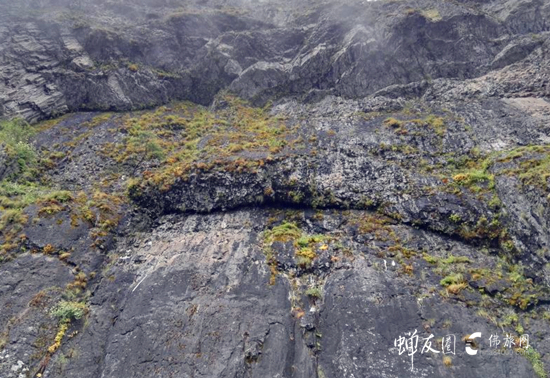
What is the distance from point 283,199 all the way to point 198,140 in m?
7.53

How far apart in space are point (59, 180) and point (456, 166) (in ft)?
64.5

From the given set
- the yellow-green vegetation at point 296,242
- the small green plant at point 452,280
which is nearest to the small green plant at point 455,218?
the small green plant at point 452,280

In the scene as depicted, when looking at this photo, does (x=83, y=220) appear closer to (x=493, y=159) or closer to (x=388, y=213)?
(x=388, y=213)

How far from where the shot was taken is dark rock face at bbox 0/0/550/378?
13367 millimetres

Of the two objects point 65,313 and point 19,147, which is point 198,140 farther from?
point 65,313

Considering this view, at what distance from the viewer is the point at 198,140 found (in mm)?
23766

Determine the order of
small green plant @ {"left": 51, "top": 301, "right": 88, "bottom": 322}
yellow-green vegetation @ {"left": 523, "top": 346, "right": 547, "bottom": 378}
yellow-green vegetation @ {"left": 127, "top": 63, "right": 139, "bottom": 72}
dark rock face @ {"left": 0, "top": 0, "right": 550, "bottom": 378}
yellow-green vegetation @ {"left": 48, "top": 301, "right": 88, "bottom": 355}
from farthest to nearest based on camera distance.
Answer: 1. yellow-green vegetation @ {"left": 127, "top": 63, "right": 139, "bottom": 72}
2. small green plant @ {"left": 51, "top": 301, "right": 88, "bottom": 322}
3. yellow-green vegetation @ {"left": 48, "top": 301, "right": 88, "bottom": 355}
4. dark rock face @ {"left": 0, "top": 0, "right": 550, "bottom": 378}
5. yellow-green vegetation @ {"left": 523, "top": 346, "right": 547, "bottom": 378}

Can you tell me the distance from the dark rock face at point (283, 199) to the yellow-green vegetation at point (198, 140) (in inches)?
5.9

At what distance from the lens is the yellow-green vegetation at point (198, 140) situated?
2014cm

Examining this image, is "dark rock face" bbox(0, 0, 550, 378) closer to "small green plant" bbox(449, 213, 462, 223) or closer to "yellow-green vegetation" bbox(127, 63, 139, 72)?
"small green plant" bbox(449, 213, 462, 223)

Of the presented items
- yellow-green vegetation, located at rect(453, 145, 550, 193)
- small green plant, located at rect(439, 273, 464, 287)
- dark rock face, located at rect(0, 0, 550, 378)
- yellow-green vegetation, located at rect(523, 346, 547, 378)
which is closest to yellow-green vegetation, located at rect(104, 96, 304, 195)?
dark rock face, located at rect(0, 0, 550, 378)

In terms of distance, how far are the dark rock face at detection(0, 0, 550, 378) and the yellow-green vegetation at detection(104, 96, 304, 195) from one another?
150 millimetres

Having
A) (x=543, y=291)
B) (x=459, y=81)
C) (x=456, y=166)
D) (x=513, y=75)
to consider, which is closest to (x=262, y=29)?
(x=459, y=81)

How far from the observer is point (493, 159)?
61.1ft
